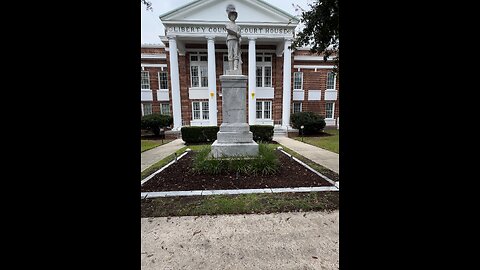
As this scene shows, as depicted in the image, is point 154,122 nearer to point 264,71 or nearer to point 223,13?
point 223,13

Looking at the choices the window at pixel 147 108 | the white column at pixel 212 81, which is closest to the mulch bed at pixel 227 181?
the white column at pixel 212 81

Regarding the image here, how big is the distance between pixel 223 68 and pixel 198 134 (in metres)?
8.39

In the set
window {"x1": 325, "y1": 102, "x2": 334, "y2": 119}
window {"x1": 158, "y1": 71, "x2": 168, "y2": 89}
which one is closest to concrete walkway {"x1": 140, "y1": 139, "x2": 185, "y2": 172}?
window {"x1": 158, "y1": 71, "x2": 168, "y2": 89}

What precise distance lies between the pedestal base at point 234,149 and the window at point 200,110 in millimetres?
13505

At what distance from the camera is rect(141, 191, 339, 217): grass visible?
3.44m

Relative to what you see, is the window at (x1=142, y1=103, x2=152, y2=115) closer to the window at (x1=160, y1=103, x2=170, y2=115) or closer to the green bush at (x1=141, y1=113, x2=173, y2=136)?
the window at (x1=160, y1=103, x2=170, y2=115)

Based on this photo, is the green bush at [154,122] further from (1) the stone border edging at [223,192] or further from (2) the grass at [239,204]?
(2) the grass at [239,204]

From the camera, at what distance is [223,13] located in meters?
17.2

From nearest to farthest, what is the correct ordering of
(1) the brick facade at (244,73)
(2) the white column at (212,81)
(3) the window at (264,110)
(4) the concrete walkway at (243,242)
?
(4) the concrete walkway at (243,242)
(2) the white column at (212,81)
(1) the brick facade at (244,73)
(3) the window at (264,110)

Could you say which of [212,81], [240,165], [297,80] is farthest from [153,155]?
[297,80]

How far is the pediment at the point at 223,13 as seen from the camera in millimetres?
16906

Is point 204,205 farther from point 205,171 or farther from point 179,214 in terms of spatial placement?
point 205,171
